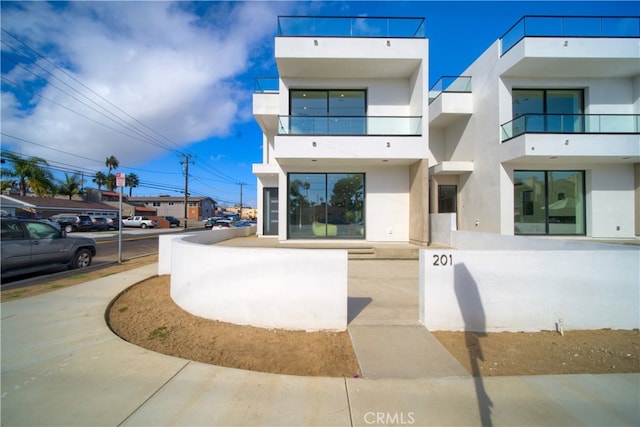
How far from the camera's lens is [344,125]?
1177cm

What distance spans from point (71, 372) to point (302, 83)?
12.7 metres

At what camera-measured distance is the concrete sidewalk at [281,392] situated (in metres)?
2.32

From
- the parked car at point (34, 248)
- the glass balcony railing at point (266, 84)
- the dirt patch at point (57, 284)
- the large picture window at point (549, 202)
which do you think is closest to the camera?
the dirt patch at point (57, 284)

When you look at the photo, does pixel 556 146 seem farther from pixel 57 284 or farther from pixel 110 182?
pixel 110 182

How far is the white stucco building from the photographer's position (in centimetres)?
1145

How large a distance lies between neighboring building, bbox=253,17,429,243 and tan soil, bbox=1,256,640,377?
7.58 m

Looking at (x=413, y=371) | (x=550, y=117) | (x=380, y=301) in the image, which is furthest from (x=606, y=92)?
(x=413, y=371)

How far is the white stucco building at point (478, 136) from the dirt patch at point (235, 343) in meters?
8.05

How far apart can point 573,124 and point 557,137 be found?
1.43 meters

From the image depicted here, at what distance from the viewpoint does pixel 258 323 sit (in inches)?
166

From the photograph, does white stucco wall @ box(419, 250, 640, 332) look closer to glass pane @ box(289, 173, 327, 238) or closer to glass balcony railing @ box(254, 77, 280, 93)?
glass pane @ box(289, 173, 327, 238)

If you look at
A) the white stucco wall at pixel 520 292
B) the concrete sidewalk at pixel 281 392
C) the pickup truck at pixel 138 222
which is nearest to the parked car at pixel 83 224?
the pickup truck at pixel 138 222

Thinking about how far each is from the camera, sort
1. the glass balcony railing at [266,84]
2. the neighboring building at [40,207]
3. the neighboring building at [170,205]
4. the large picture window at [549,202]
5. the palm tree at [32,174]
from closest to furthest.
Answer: the large picture window at [549,202] → the glass balcony railing at [266,84] → the neighboring building at [40,207] → the palm tree at [32,174] → the neighboring building at [170,205]

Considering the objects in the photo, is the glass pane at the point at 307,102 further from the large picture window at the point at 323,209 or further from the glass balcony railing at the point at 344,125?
the large picture window at the point at 323,209
